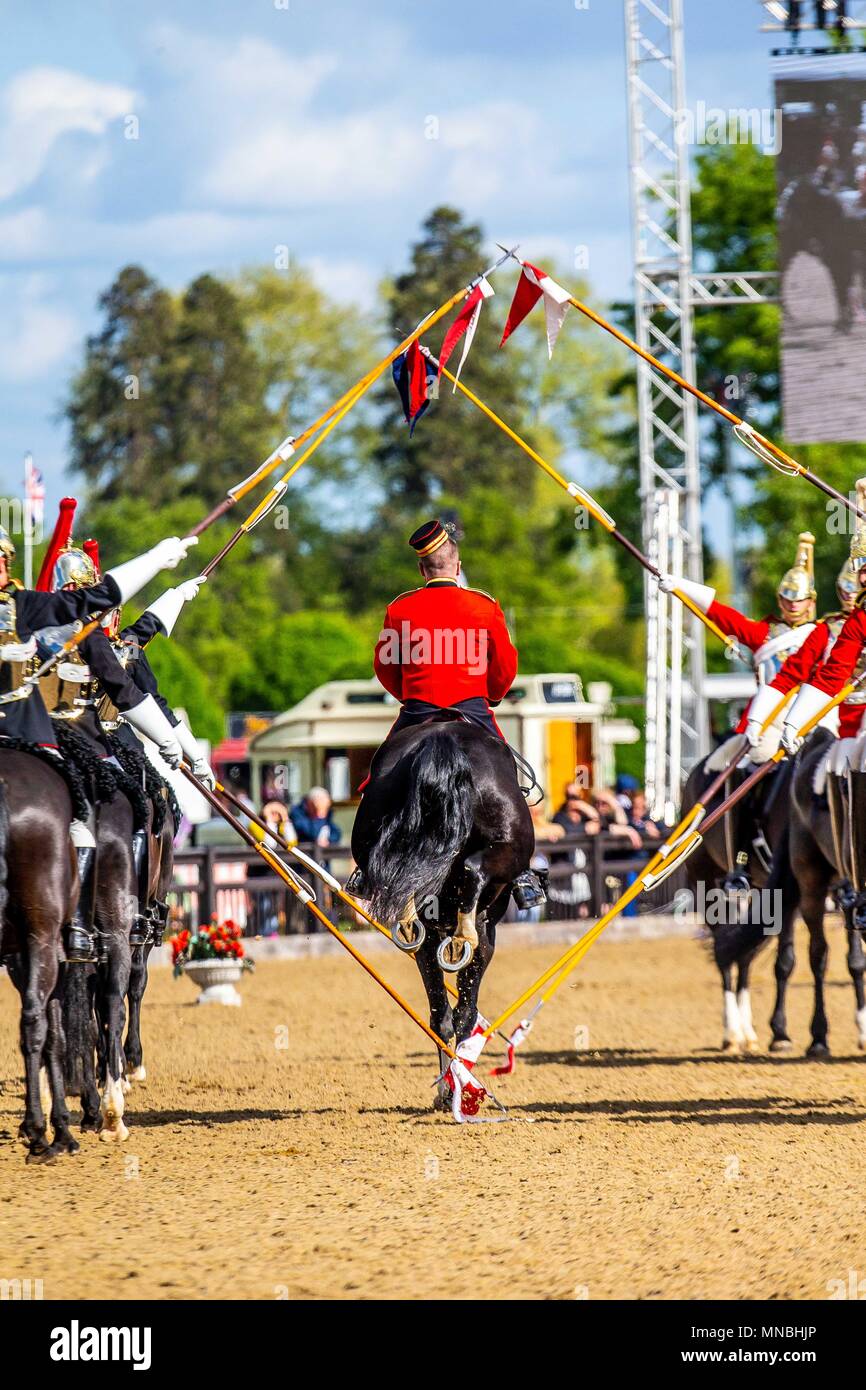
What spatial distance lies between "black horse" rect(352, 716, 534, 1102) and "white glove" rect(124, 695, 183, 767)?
0.87m

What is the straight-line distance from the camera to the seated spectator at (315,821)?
2225 centimetres

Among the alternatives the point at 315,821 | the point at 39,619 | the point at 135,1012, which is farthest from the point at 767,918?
the point at 315,821

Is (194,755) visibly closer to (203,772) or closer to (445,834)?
(203,772)

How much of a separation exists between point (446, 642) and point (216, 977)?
25.6 ft

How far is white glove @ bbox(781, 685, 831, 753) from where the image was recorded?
32.4ft

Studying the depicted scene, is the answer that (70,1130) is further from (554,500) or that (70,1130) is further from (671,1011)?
(554,500)

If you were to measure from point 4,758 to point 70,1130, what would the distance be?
6.36 feet

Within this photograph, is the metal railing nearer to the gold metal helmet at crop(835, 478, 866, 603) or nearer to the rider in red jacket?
the gold metal helmet at crop(835, 478, 866, 603)

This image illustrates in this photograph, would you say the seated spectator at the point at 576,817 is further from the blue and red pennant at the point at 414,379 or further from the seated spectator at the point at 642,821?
the blue and red pennant at the point at 414,379

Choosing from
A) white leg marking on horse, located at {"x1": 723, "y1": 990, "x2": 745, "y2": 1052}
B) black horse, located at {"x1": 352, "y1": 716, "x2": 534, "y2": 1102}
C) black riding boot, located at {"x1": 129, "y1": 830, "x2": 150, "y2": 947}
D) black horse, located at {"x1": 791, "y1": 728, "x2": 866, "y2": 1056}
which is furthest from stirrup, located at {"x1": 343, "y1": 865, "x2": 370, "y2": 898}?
white leg marking on horse, located at {"x1": 723, "y1": 990, "x2": 745, "y2": 1052}

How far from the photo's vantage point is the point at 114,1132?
30.3 ft

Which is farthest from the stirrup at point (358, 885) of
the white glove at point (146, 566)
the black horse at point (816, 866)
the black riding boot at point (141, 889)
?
the black horse at point (816, 866)
